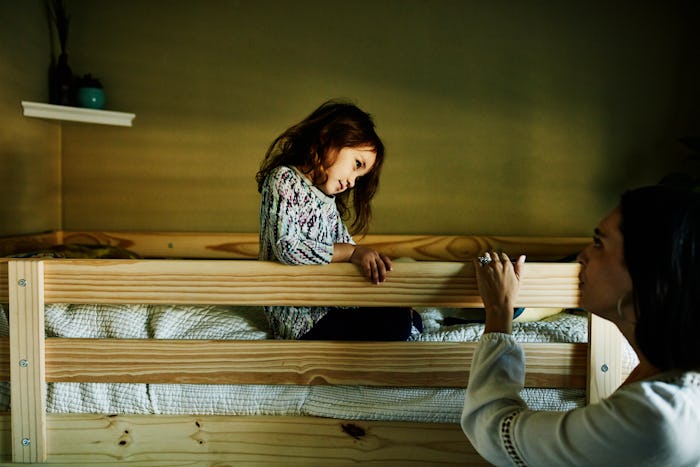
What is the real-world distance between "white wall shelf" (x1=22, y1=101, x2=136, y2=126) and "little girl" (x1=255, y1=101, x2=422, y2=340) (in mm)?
1094

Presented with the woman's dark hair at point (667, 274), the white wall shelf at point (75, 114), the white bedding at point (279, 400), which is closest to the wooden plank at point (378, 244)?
the white wall shelf at point (75, 114)

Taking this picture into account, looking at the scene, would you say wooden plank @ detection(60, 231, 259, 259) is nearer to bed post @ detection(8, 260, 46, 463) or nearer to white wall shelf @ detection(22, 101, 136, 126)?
white wall shelf @ detection(22, 101, 136, 126)

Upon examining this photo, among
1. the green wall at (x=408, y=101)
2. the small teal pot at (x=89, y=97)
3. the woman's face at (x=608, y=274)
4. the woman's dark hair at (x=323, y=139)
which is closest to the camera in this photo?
the woman's face at (x=608, y=274)

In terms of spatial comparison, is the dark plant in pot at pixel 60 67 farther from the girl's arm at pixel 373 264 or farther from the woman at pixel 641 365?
the woman at pixel 641 365

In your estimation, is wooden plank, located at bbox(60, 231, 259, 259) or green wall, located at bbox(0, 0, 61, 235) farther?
wooden plank, located at bbox(60, 231, 259, 259)

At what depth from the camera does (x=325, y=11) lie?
7.91 ft

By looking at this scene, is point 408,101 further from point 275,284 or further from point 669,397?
point 669,397

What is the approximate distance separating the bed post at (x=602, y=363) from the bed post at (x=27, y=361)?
106 cm

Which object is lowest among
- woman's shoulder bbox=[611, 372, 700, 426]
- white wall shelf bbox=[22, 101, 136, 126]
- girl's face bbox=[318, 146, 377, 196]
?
woman's shoulder bbox=[611, 372, 700, 426]

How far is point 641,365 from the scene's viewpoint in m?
0.85

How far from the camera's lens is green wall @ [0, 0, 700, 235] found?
2396 mm

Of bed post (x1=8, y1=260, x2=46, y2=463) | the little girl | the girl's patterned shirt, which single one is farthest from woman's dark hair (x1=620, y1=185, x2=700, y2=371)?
bed post (x1=8, y1=260, x2=46, y2=463)

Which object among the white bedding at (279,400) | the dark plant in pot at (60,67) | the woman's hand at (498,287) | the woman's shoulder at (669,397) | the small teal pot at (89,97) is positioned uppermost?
the dark plant in pot at (60,67)

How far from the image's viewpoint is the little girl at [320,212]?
121 cm
